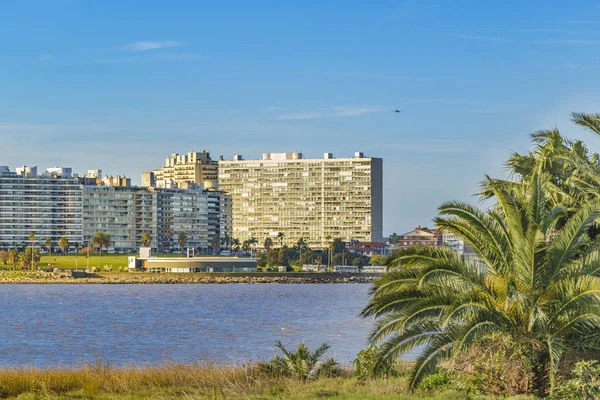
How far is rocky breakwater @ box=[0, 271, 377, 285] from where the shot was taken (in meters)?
173

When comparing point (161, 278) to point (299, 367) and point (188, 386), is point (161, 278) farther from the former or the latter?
point (188, 386)

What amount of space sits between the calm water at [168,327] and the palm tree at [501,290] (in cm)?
1629

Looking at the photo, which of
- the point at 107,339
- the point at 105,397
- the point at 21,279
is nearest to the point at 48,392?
the point at 105,397

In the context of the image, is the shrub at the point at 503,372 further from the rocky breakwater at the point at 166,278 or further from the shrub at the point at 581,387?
the rocky breakwater at the point at 166,278

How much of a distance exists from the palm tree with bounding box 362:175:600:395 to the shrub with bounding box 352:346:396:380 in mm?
270

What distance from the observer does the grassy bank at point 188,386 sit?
2217cm

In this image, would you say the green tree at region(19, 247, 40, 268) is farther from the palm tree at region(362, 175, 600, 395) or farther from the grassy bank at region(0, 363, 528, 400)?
the palm tree at region(362, 175, 600, 395)

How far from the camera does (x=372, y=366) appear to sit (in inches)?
940

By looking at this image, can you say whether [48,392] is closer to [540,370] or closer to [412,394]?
[412,394]

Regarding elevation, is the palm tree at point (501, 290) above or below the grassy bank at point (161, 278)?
above

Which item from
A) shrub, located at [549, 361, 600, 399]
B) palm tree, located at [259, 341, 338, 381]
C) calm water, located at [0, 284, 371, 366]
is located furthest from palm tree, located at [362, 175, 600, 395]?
calm water, located at [0, 284, 371, 366]

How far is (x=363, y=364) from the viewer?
2638cm

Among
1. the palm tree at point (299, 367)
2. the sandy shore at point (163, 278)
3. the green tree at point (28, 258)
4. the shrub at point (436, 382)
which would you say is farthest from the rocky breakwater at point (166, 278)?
the shrub at point (436, 382)

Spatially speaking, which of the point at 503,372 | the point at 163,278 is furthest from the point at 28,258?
the point at 503,372
